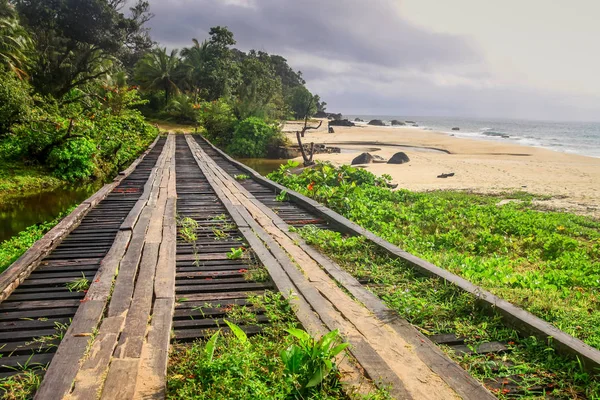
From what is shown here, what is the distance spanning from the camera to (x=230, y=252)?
468cm

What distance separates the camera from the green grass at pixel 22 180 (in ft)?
34.3

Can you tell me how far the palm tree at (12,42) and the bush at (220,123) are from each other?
9.82 metres

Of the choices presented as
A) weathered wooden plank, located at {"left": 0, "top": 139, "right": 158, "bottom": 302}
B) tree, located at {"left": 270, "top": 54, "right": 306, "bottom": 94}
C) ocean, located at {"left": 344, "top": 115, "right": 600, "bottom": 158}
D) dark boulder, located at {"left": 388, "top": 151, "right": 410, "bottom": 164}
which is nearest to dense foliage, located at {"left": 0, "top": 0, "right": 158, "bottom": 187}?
weathered wooden plank, located at {"left": 0, "top": 139, "right": 158, "bottom": 302}

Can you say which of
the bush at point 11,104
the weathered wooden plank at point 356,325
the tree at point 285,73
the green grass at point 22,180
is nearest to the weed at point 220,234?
the weathered wooden plank at point 356,325

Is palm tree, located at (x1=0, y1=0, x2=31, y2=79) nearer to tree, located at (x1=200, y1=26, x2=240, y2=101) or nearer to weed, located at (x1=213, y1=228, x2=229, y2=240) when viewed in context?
weed, located at (x1=213, y1=228, x2=229, y2=240)

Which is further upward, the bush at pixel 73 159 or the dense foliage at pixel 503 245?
the bush at pixel 73 159

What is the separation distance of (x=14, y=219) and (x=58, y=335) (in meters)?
7.29

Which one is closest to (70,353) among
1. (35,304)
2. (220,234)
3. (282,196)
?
(35,304)

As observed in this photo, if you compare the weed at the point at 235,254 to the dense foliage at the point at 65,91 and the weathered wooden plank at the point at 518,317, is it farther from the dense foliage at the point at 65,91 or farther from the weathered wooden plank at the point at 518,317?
the dense foliage at the point at 65,91

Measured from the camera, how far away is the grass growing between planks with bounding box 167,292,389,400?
7.54ft

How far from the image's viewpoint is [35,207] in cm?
967

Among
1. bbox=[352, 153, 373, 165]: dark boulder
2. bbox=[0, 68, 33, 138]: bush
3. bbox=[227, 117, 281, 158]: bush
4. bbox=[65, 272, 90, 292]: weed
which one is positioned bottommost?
bbox=[352, 153, 373, 165]: dark boulder

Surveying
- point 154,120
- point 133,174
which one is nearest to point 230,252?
point 133,174

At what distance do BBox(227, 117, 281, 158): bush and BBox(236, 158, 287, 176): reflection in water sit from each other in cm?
59
